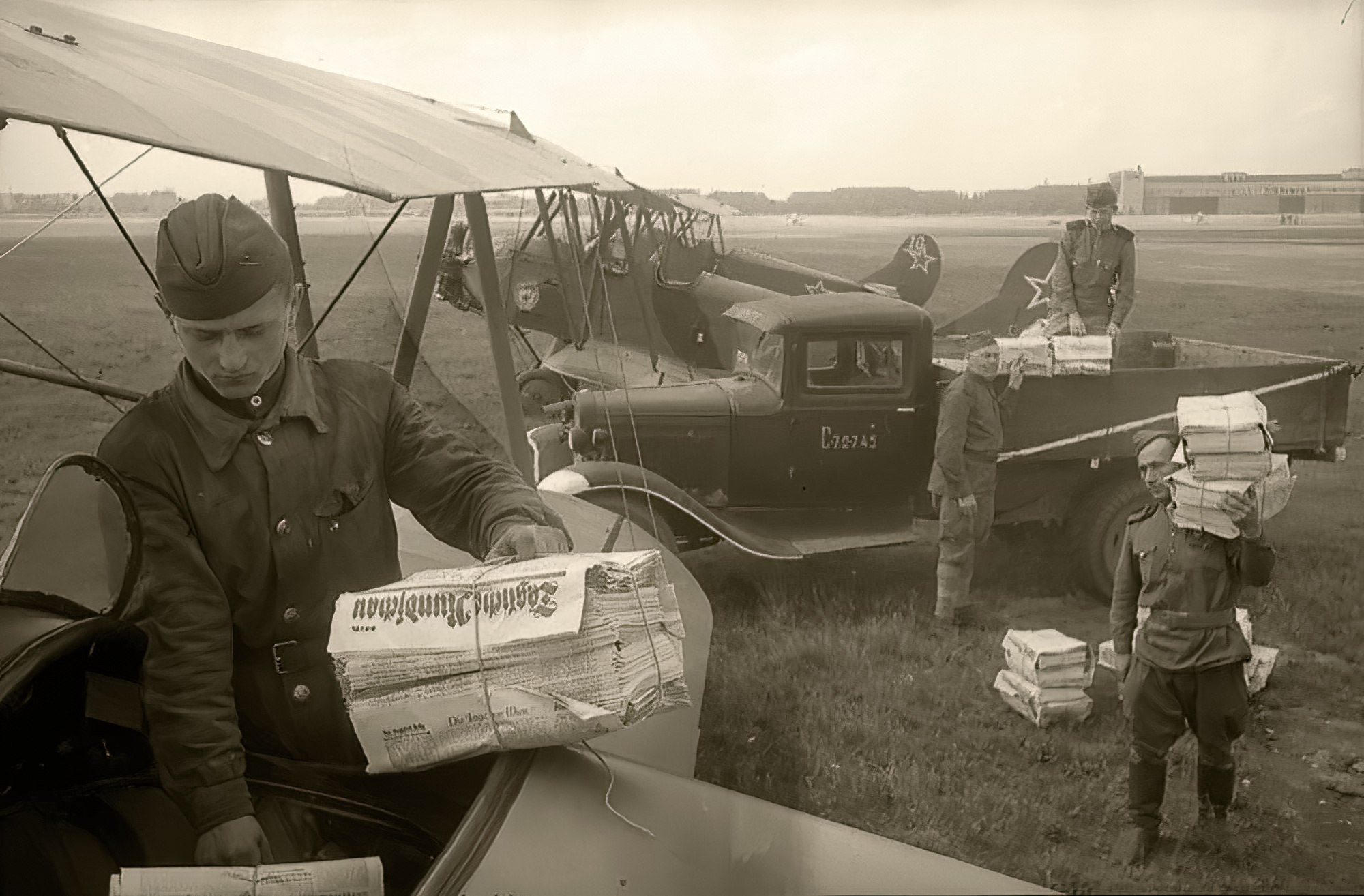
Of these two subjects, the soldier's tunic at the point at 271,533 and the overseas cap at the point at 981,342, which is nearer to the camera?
the soldier's tunic at the point at 271,533

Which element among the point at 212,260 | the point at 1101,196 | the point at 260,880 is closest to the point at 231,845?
the point at 260,880

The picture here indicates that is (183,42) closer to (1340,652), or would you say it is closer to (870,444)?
(870,444)

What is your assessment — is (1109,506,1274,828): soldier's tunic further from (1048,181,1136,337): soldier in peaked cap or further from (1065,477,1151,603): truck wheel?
(1048,181,1136,337): soldier in peaked cap

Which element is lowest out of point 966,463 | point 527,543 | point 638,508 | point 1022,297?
point 638,508

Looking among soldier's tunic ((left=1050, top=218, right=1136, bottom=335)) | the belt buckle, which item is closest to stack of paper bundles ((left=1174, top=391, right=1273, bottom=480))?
the belt buckle

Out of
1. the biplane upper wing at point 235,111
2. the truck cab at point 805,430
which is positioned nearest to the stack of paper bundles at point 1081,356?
the truck cab at point 805,430

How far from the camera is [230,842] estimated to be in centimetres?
161

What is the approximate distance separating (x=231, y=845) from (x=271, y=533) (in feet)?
1.68

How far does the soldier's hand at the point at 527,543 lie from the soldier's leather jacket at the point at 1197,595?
226 centimetres

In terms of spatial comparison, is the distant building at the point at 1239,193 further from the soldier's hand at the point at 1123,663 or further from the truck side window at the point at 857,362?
the soldier's hand at the point at 1123,663

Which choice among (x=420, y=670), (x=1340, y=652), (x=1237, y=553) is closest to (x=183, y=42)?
(x=420, y=670)

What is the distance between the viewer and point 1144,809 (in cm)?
334

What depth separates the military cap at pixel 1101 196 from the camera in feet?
18.1

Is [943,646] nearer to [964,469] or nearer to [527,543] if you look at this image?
[964,469]
